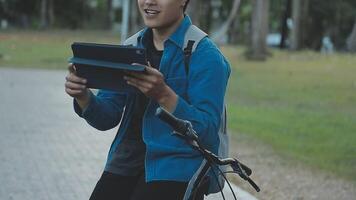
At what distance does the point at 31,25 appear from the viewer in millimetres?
60812

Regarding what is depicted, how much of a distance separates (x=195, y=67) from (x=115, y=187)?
2.22ft

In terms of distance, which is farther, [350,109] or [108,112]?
[350,109]

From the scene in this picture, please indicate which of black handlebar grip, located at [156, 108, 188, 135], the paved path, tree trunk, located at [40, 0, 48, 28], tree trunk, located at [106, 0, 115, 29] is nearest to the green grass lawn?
the paved path

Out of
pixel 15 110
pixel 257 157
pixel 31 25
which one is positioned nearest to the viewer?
pixel 257 157

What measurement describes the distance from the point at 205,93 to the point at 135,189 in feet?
1.79

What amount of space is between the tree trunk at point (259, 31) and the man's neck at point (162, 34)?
88.0 ft

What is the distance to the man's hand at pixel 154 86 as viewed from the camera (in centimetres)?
275

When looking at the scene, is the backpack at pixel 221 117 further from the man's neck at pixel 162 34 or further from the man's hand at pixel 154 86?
the man's hand at pixel 154 86

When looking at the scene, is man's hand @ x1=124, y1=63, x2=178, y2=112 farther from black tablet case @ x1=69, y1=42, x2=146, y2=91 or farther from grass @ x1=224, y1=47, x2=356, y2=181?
grass @ x1=224, y1=47, x2=356, y2=181

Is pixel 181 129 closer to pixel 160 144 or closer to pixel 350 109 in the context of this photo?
pixel 160 144

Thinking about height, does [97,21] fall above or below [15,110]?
below

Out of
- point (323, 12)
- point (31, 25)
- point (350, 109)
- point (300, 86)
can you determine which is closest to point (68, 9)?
point (31, 25)

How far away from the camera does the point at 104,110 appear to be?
333 centimetres

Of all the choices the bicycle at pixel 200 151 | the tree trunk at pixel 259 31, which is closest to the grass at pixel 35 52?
the tree trunk at pixel 259 31
